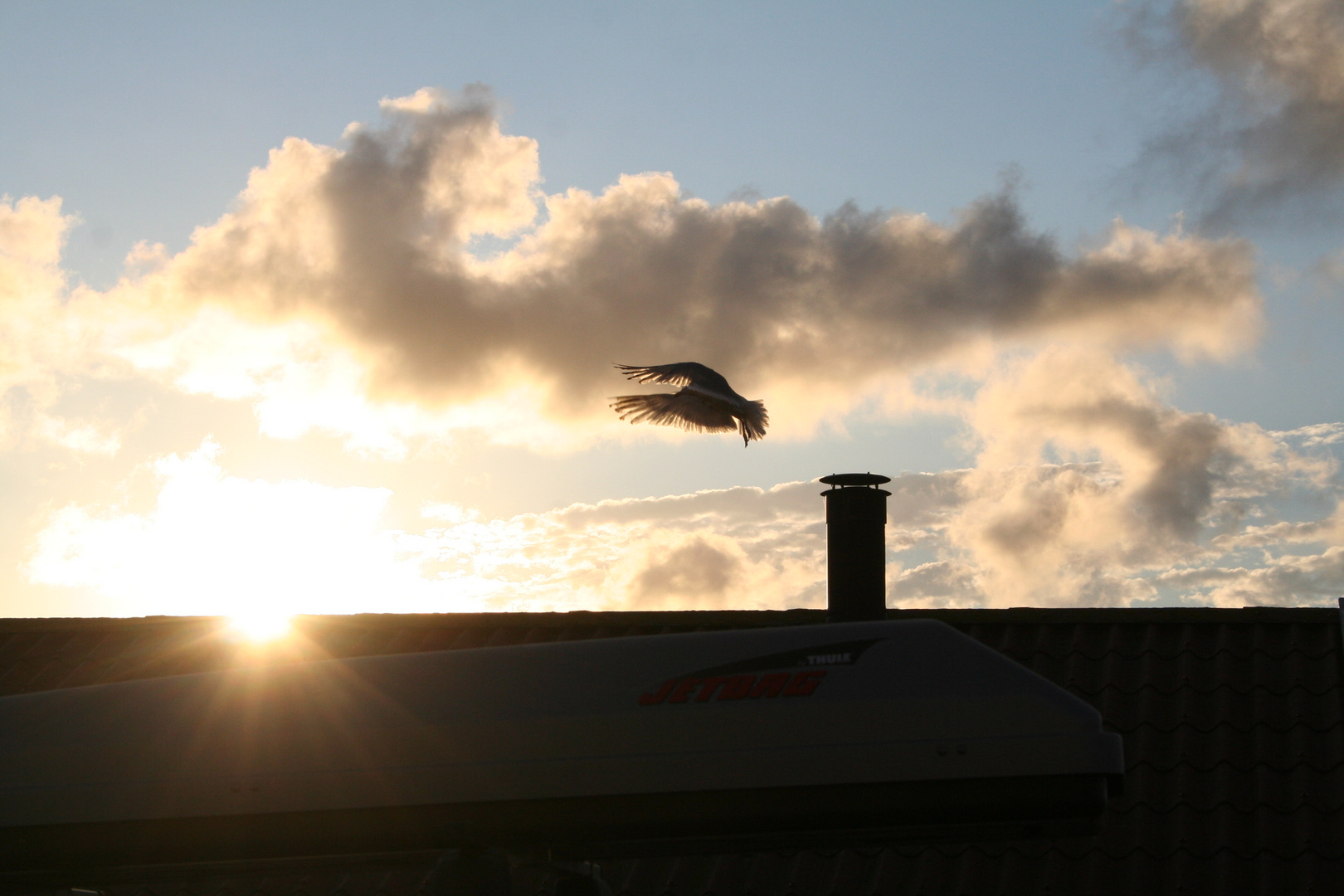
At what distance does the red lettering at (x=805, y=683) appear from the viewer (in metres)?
4.46

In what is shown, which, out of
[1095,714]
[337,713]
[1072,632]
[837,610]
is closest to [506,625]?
[837,610]

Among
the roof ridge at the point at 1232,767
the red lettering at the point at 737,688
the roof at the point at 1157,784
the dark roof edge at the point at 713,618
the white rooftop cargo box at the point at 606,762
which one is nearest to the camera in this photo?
the white rooftop cargo box at the point at 606,762

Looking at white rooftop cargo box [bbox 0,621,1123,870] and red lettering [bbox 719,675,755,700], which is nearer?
white rooftop cargo box [bbox 0,621,1123,870]

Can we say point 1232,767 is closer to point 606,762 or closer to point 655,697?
point 655,697

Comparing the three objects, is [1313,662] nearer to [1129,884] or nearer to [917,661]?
[1129,884]

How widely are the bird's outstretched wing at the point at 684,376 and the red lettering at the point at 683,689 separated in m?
4.99

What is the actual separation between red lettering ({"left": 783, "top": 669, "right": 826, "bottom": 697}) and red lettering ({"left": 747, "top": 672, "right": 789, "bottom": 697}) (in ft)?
0.09

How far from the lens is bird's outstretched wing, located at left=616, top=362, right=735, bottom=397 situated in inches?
368

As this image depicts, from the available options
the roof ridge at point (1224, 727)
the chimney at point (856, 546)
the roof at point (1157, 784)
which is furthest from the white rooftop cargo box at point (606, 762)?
the chimney at point (856, 546)

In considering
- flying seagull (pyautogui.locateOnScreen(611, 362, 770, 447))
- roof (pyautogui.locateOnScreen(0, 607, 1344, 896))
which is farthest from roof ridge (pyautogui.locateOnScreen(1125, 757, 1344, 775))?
flying seagull (pyautogui.locateOnScreen(611, 362, 770, 447))

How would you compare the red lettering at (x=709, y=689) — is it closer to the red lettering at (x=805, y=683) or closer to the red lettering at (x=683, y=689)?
the red lettering at (x=683, y=689)

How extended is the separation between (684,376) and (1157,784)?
4416 mm

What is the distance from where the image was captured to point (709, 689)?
177 inches

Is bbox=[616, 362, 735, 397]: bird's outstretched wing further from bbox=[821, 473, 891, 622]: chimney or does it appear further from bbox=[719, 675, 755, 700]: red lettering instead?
bbox=[719, 675, 755, 700]: red lettering
